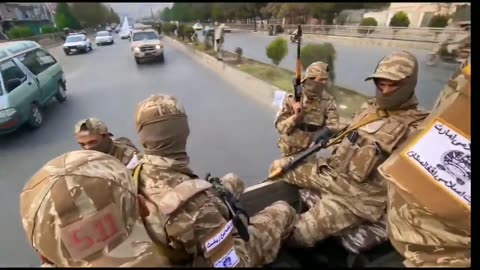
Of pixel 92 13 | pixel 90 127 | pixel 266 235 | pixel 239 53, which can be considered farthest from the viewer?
pixel 239 53

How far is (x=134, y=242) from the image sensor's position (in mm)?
856

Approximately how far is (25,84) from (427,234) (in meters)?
3.00

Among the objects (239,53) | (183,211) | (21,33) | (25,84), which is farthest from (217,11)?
(239,53)

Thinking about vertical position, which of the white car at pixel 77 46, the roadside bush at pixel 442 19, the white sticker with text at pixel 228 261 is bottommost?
the white sticker with text at pixel 228 261

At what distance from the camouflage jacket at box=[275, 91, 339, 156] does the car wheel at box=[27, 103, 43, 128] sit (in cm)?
173

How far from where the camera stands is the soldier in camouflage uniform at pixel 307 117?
101 inches

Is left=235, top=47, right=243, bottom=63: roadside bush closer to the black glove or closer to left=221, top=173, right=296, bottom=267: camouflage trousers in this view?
the black glove

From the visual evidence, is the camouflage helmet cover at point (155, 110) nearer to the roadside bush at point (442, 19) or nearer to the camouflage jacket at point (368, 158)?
the camouflage jacket at point (368, 158)

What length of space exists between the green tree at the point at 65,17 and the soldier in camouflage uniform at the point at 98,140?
814mm

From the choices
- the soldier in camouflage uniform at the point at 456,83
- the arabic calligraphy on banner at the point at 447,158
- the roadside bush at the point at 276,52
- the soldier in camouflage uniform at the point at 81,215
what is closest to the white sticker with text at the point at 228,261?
the soldier in camouflage uniform at the point at 81,215

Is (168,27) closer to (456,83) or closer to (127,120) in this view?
(127,120)

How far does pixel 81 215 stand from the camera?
2.55 ft

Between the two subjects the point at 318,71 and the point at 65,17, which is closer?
the point at 65,17
